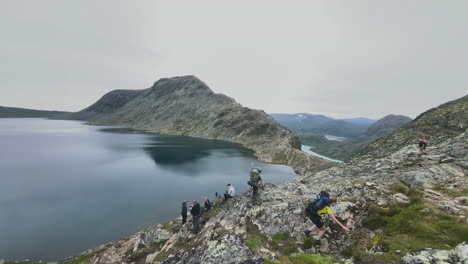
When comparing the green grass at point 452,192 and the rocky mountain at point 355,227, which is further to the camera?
the green grass at point 452,192

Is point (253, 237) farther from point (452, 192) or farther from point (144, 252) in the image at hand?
point (452, 192)

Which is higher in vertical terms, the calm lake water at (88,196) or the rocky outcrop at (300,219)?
the rocky outcrop at (300,219)

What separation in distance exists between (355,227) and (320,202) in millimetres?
4351

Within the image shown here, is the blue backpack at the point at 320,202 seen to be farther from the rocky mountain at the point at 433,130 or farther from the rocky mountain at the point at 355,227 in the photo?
the rocky mountain at the point at 433,130

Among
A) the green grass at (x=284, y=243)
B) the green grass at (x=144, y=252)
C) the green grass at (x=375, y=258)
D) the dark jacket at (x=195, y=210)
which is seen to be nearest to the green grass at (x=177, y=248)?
the green grass at (x=144, y=252)

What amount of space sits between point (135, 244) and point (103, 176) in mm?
54023

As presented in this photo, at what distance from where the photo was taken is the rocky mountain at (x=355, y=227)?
32.6ft

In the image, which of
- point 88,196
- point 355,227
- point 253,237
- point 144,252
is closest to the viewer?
point 355,227

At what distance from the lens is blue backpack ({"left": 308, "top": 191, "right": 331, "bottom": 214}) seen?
1192 centimetres

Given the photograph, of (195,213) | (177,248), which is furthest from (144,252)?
(195,213)

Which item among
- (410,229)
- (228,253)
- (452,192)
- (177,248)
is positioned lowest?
(177,248)

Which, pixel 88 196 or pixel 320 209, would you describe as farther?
pixel 88 196

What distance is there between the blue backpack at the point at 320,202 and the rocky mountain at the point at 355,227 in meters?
2.51

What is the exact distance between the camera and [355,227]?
13828 millimetres
